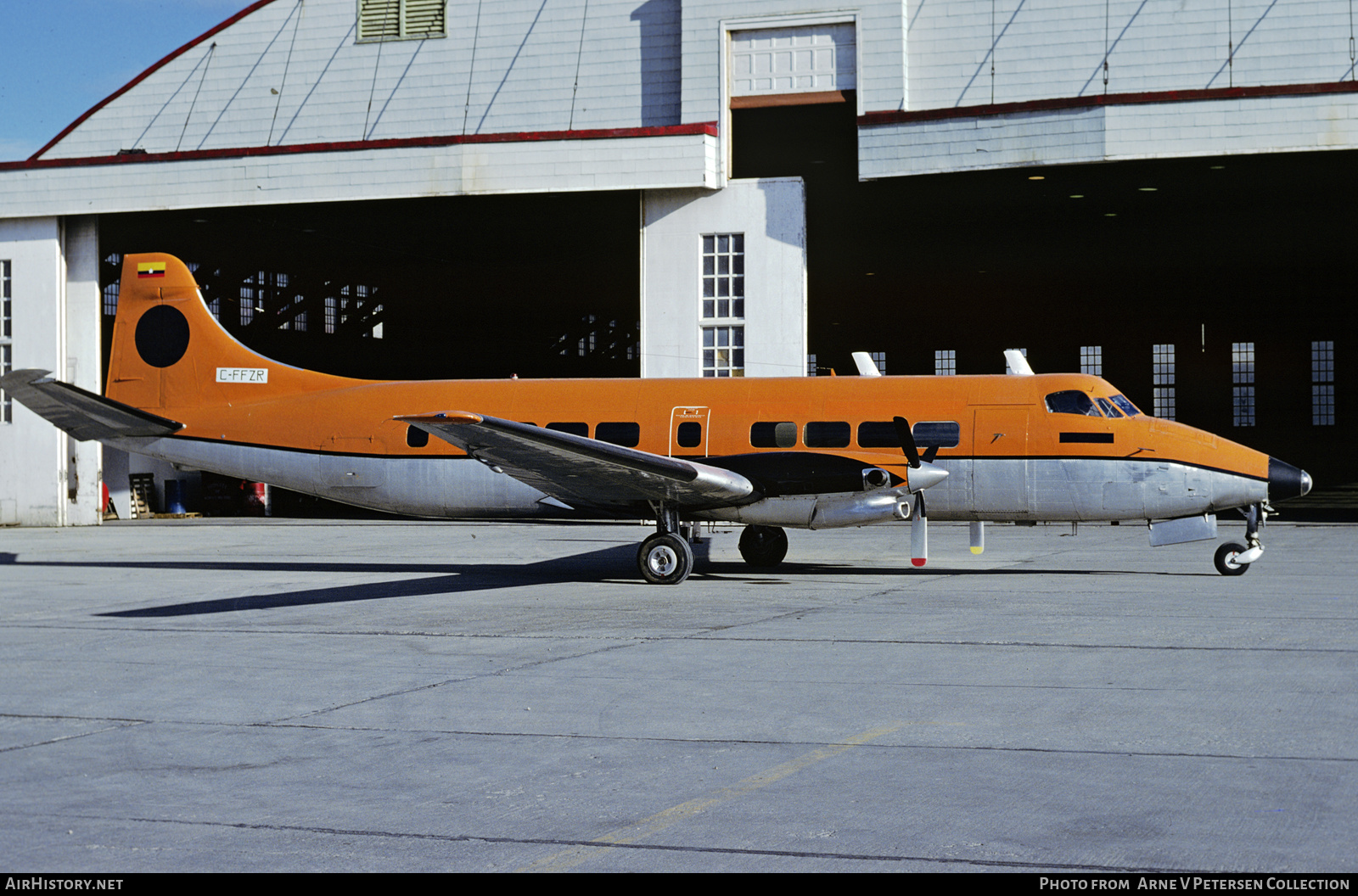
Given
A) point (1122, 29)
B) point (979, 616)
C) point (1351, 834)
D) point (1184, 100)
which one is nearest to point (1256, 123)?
point (1184, 100)

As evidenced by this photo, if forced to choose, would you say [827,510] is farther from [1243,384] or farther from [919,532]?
[1243,384]

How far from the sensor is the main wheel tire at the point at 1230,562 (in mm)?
18688

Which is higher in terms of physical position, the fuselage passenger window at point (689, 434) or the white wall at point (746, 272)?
the white wall at point (746, 272)

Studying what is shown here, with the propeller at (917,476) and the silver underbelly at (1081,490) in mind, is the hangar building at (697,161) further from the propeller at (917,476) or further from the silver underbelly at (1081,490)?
the propeller at (917,476)

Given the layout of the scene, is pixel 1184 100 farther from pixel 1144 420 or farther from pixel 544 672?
pixel 544 672

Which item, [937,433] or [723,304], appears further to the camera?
[723,304]

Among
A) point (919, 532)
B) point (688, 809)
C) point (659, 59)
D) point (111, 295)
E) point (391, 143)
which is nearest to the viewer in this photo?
point (688, 809)

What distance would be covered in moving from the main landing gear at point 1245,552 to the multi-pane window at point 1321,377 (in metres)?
37.5

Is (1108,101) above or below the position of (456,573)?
above

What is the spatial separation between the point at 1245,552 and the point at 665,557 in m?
8.79

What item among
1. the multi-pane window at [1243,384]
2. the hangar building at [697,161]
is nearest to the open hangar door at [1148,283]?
the multi-pane window at [1243,384]

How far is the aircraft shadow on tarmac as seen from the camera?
16625 mm

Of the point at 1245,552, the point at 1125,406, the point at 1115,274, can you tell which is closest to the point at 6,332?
the point at 1125,406

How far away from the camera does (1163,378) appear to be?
55.1 metres
